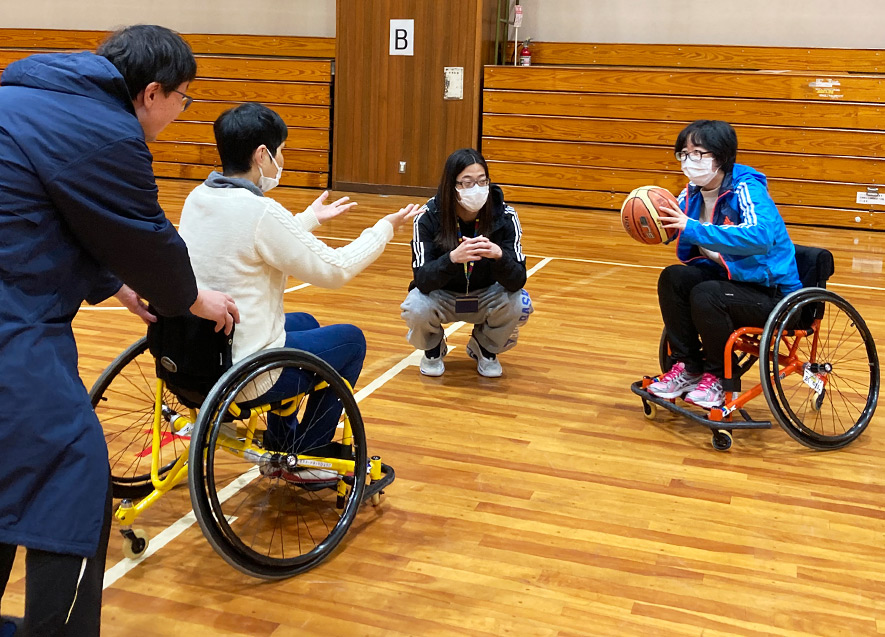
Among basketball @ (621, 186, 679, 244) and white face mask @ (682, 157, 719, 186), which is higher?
white face mask @ (682, 157, 719, 186)

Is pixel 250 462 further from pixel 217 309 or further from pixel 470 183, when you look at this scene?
pixel 470 183

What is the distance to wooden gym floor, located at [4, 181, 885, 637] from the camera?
6.22 ft

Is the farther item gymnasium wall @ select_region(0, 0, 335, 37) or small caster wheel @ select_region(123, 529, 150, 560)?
gymnasium wall @ select_region(0, 0, 335, 37)

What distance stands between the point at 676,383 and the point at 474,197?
3.11 ft

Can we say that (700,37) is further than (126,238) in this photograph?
Yes

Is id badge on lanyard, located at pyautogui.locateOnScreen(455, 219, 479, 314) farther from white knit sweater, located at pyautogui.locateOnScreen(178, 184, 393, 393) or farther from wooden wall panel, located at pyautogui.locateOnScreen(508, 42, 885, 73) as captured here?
wooden wall panel, located at pyautogui.locateOnScreen(508, 42, 885, 73)

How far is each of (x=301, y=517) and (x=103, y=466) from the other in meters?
1.00

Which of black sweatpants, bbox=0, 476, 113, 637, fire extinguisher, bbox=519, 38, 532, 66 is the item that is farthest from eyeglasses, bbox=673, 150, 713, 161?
fire extinguisher, bbox=519, 38, 532, 66

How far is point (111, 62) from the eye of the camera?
1430 millimetres

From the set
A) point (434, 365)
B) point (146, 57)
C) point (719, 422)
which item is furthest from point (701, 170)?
point (146, 57)

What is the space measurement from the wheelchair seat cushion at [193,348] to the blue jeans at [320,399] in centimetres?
23

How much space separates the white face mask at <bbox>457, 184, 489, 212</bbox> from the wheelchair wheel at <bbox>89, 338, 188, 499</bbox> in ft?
3.94

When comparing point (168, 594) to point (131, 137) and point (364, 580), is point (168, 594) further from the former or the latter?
point (131, 137)

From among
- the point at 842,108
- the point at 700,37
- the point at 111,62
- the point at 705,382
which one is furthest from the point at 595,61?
the point at 111,62
